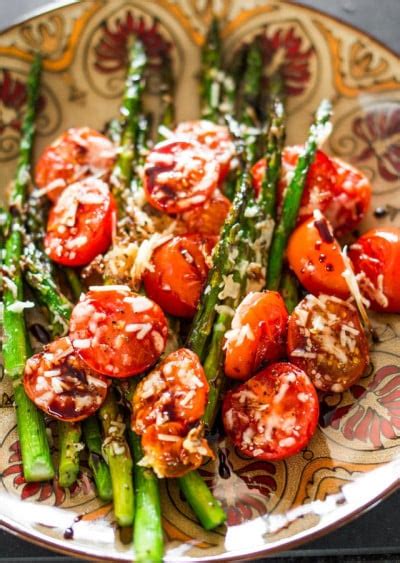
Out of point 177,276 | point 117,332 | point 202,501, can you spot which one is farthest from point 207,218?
point 202,501

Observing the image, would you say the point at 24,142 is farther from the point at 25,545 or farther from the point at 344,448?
the point at 344,448

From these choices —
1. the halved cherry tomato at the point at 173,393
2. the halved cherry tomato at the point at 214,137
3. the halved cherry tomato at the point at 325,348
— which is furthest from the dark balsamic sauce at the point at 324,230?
the halved cherry tomato at the point at 173,393

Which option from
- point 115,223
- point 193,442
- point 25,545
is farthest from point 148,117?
point 25,545

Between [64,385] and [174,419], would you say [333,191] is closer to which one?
[174,419]

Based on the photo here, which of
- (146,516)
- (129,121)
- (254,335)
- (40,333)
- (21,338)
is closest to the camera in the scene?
(146,516)

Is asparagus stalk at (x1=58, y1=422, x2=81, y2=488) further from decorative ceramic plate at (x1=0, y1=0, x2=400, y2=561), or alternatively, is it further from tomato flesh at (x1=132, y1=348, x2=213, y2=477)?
tomato flesh at (x1=132, y1=348, x2=213, y2=477)

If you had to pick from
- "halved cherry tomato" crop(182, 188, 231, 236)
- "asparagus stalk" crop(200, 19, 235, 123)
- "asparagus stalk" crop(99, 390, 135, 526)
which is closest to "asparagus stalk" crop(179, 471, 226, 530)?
"asparagus stalk" crop(99, 390, 135, 526)
